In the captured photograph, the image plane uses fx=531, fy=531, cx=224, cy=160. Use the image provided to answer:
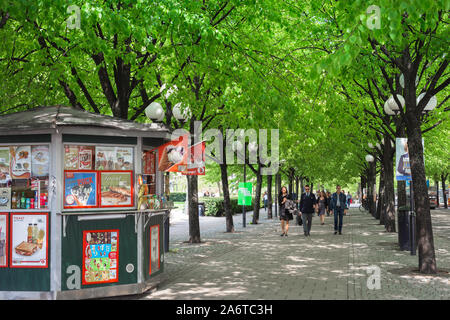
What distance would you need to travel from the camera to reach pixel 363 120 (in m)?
18.6

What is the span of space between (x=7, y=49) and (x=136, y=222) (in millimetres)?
5257

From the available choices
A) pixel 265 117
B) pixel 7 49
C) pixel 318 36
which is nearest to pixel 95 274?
pixel 265 117

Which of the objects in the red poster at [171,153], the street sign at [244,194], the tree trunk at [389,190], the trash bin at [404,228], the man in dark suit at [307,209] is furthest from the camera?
the street sign at [244,194]

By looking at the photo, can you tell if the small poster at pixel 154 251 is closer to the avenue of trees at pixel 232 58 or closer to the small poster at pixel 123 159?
the small poster at pixel 123 159

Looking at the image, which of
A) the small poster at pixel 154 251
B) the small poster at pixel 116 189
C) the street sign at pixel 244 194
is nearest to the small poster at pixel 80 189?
the small poster at pixel 116 189

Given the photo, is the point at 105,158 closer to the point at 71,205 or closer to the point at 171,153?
the point at 71,205

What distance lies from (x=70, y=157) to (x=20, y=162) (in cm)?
78

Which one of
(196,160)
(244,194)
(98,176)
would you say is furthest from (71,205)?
(244,194)

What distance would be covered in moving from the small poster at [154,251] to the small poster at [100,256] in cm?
85

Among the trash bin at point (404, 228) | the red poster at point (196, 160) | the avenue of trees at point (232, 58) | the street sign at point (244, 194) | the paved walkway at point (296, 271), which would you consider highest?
the avenue of trees at point (232, 58)

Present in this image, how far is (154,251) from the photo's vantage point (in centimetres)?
927

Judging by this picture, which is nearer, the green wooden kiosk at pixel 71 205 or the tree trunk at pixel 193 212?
the green wooden kiosk at pixel 71 205

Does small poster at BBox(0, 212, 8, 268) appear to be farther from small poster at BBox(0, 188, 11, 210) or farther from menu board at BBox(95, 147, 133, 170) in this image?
menu board at BBox(95, 147, 133, 170)

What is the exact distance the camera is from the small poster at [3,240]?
8.01 m
